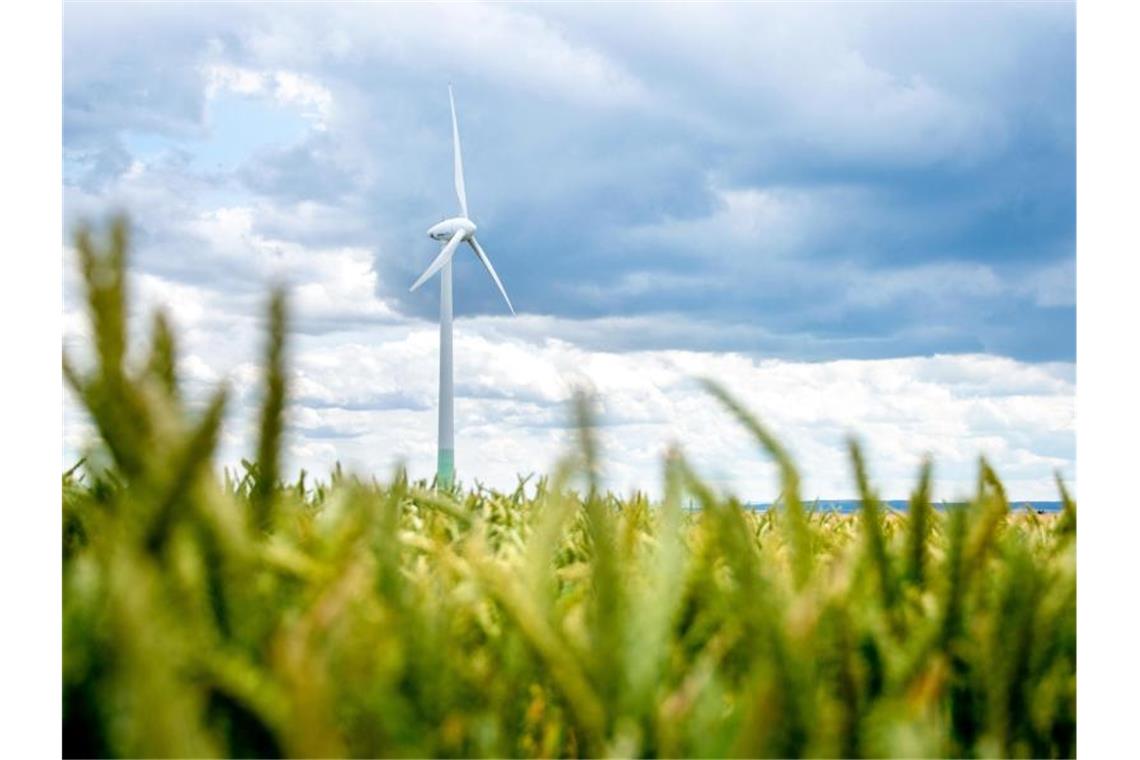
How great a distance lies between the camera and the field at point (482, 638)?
0.83m

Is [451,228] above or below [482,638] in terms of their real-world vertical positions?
above

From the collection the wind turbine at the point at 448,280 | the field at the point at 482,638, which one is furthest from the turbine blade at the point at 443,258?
the field at the point at 482,638

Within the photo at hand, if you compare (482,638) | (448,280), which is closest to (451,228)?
(448,280)

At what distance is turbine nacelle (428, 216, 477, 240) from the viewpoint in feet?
63.0

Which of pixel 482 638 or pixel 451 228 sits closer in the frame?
pixel 482 638

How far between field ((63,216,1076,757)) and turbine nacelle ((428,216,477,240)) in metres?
18.1

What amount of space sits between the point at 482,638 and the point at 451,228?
65.1 ft

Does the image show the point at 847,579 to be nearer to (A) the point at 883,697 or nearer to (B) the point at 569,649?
(A) the point at 883,697

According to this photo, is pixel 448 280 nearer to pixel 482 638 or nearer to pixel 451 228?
pixel 451 228

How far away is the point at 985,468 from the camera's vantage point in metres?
1.67

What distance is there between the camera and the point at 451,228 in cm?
2073

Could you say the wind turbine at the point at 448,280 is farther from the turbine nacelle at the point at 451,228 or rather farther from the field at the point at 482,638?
the field at the point at 482,638

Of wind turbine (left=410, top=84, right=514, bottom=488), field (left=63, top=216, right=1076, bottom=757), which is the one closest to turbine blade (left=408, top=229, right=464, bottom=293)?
wind turbine (left=410, top=84, right=514, bottom=488)

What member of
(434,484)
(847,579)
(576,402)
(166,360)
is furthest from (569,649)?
(434,484)
